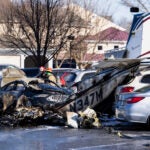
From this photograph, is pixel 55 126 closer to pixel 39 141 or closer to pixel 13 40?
pixel 39 141

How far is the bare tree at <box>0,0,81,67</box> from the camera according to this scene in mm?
32062

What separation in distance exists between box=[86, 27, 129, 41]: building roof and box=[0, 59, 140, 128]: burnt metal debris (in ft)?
91.9

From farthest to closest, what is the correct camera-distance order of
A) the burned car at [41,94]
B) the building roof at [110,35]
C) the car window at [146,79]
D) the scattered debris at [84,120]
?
the building roof at [110,35] < the burned car at [41,94] < the car window at [146,79] < the scattered debris at [84,120]

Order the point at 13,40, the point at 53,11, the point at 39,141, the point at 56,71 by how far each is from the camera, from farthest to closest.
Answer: the point at 13,40
the point at 53,11
the point at 56,71
the point at 39,141

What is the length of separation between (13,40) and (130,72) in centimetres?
2010

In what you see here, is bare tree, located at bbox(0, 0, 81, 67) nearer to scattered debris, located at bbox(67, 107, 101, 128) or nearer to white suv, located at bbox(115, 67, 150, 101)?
white suv, located at bbox(115, 67, 150, 101)

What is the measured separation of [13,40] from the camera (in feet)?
118

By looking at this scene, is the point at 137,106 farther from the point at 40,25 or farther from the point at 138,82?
the point at 40,25

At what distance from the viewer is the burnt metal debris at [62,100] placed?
646 inches

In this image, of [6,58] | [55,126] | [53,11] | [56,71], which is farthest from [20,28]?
[55,126]

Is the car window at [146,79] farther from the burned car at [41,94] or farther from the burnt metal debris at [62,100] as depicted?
the burned car at [41,94]

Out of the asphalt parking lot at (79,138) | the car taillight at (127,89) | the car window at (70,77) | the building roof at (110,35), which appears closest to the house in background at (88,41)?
the building roof at (110,35)

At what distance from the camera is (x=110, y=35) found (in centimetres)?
5625

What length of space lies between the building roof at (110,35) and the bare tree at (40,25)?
11.6m
